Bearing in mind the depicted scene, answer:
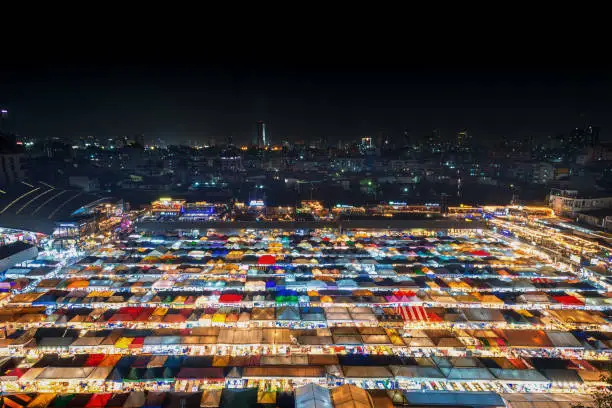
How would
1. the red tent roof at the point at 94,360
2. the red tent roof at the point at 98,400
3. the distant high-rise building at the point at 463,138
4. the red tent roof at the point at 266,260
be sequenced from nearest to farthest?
the red tent roof at the point at 98,400 < the red tent roof at the point at 94,360 < the red tent roof at the point at 266,260 < the distant high-rise building at the point at 463,138

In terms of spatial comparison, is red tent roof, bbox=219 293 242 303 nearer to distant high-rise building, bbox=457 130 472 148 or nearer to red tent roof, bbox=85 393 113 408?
red tent roof, bbox=85 393 113 408

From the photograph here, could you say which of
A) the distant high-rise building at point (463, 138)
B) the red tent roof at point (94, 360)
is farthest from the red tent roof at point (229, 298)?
the distant high-rise building at point (463, 138)

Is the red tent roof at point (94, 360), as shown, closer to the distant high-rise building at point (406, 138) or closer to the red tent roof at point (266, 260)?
the red tent roof at point (266, 260)

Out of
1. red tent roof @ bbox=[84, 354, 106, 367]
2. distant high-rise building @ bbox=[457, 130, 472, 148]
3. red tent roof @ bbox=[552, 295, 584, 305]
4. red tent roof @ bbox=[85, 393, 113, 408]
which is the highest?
distant high-rise building @ bbox=[457, 130, 472, 148]

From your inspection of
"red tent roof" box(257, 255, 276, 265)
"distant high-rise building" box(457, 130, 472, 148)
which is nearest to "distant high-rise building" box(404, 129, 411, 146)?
"distant high-rise building" box(457, 130, 472, 148)

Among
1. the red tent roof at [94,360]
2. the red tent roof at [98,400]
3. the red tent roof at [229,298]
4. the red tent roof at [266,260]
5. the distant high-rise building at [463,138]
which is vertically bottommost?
the red tent roof at [98,400]

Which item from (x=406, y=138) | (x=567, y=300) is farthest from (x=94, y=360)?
(x=406, y=138)

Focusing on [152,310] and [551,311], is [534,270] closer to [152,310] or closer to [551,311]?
[551,311]

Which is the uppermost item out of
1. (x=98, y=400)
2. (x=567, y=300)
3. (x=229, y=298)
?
(x=229, y=298)

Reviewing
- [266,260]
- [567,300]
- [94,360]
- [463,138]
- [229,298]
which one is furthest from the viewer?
[463,138]

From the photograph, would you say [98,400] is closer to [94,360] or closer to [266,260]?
[94,360]

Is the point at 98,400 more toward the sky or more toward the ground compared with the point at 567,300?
more toward the sky

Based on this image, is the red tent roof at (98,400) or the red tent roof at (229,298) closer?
the red tent roof at (98,400)
